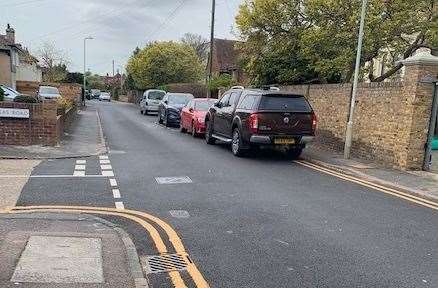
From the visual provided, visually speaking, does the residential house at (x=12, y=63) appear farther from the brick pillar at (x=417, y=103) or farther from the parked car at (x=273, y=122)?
the brick pillar at (x=417, y=103)

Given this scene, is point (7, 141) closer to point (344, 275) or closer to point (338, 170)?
point (338, 170)

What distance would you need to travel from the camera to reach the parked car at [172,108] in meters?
23.7

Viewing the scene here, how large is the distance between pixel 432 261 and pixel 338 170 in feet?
20.8

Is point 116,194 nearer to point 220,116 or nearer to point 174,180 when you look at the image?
point 174,180

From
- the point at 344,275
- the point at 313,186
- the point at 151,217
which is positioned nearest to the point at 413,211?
the point at 313,186

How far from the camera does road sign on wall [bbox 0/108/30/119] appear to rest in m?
13.6

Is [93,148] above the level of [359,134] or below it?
below

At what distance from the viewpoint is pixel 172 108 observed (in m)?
23.8

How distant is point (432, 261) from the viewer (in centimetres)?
555

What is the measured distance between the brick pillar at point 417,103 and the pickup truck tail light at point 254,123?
3651 mm

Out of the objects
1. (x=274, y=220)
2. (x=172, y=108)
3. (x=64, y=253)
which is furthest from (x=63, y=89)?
(x=64, y=253)

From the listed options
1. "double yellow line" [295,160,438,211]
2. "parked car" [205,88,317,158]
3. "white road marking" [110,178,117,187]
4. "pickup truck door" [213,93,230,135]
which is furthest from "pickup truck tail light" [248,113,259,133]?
"white road marking" [110,178,117,187]

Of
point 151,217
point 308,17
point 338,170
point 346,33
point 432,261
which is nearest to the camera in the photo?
point 432,261

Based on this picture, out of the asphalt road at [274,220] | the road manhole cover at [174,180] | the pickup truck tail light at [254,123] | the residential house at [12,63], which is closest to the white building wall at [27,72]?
the residential house at [12,63]
